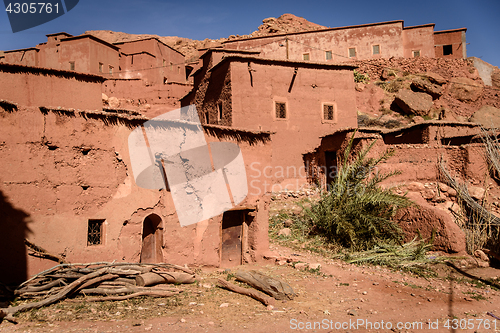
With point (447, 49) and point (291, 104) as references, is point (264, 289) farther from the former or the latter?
point (447, 49)

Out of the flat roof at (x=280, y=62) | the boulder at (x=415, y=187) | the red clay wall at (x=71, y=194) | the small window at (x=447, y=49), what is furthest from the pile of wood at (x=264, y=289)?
the small window at (x=447, y=49)

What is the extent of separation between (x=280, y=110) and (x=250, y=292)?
11.1 meters

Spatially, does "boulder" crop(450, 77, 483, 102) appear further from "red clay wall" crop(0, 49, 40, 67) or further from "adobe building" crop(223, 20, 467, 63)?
"red clay wall" crop(0, 49, 40, 67)

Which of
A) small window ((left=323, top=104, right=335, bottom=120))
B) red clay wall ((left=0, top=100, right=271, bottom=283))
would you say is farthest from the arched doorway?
small window ((left=323, top=104, right=335, bottom=120))

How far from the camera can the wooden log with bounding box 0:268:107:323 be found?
16.8ft

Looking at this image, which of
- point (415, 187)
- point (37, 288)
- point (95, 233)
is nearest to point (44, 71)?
point (95, 233)

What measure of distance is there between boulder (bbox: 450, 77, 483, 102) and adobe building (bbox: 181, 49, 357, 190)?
1447 centimetres

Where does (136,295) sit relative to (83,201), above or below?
below

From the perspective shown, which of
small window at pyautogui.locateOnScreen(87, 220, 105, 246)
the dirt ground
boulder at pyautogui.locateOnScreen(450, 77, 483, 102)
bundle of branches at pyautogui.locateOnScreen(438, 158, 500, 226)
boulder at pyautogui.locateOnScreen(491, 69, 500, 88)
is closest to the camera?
the dirt ground

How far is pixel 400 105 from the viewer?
970 inches

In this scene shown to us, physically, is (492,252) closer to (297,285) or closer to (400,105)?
(297,285)

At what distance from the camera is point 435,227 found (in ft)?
33.2

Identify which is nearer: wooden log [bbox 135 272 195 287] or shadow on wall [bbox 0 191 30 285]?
shadow on wall [bbox 0 191 30 285]

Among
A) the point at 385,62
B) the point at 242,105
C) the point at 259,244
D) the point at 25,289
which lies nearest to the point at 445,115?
the point at 385,62
